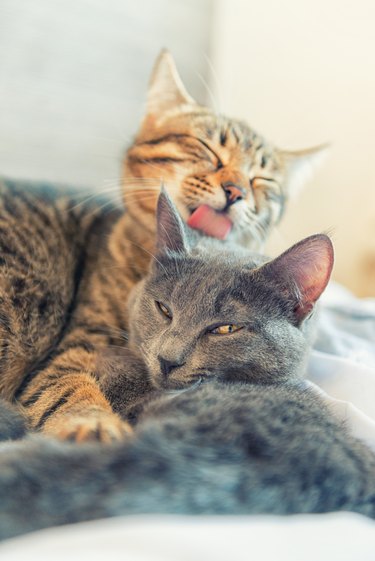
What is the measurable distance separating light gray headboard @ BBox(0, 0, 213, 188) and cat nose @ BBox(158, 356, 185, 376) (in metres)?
1.23

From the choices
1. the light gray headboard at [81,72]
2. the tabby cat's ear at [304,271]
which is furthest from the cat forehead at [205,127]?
the tabby cat's ear at [304,271]

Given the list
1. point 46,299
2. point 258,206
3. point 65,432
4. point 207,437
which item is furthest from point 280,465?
point 258,206

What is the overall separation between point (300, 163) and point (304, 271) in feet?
2.87

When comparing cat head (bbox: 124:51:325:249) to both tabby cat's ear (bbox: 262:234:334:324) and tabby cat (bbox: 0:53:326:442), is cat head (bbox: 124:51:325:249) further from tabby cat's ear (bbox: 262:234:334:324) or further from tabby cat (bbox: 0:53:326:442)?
tabby cat's ear (bbox: 262:234:334:324)

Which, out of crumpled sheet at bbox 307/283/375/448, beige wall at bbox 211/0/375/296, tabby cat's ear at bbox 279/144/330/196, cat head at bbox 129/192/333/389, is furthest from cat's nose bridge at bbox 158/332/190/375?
beige wall at bbox 211/0/375/296

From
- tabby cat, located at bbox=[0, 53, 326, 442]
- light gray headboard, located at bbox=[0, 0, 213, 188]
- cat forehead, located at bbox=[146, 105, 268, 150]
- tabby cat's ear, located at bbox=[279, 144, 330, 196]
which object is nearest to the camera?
tabby cat, located at bbox=[0, 53, 326, 442]

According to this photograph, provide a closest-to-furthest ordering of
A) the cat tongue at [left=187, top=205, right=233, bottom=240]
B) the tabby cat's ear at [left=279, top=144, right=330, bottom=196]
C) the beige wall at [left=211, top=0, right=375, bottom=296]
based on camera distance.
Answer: the cat tongue at [left=187, top=205, right=233, bottom=240] < the tabby cat's ear at [left=279, top=144, right=330, bottom=196] < the beige wall at [left=211, top=0, right=375, bottom=296]

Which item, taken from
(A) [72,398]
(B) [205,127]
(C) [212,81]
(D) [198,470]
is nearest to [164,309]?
(A) [72,398]

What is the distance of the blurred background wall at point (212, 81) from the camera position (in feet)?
6.79

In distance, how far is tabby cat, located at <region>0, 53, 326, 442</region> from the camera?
1204 mm

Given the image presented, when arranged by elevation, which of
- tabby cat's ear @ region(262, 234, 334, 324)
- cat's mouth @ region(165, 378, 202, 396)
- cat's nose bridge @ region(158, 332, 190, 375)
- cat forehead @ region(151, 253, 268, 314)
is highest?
tabby cat's ear @ region(262, 234, 334, 324)

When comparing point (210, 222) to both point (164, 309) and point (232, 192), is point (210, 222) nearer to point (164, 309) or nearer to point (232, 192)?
point (232, 192)

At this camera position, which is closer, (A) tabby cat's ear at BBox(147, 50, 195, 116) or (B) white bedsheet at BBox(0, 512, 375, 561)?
(B) white bedsheet at BBox(0, 512, 375, 561)

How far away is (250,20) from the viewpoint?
231 cm
